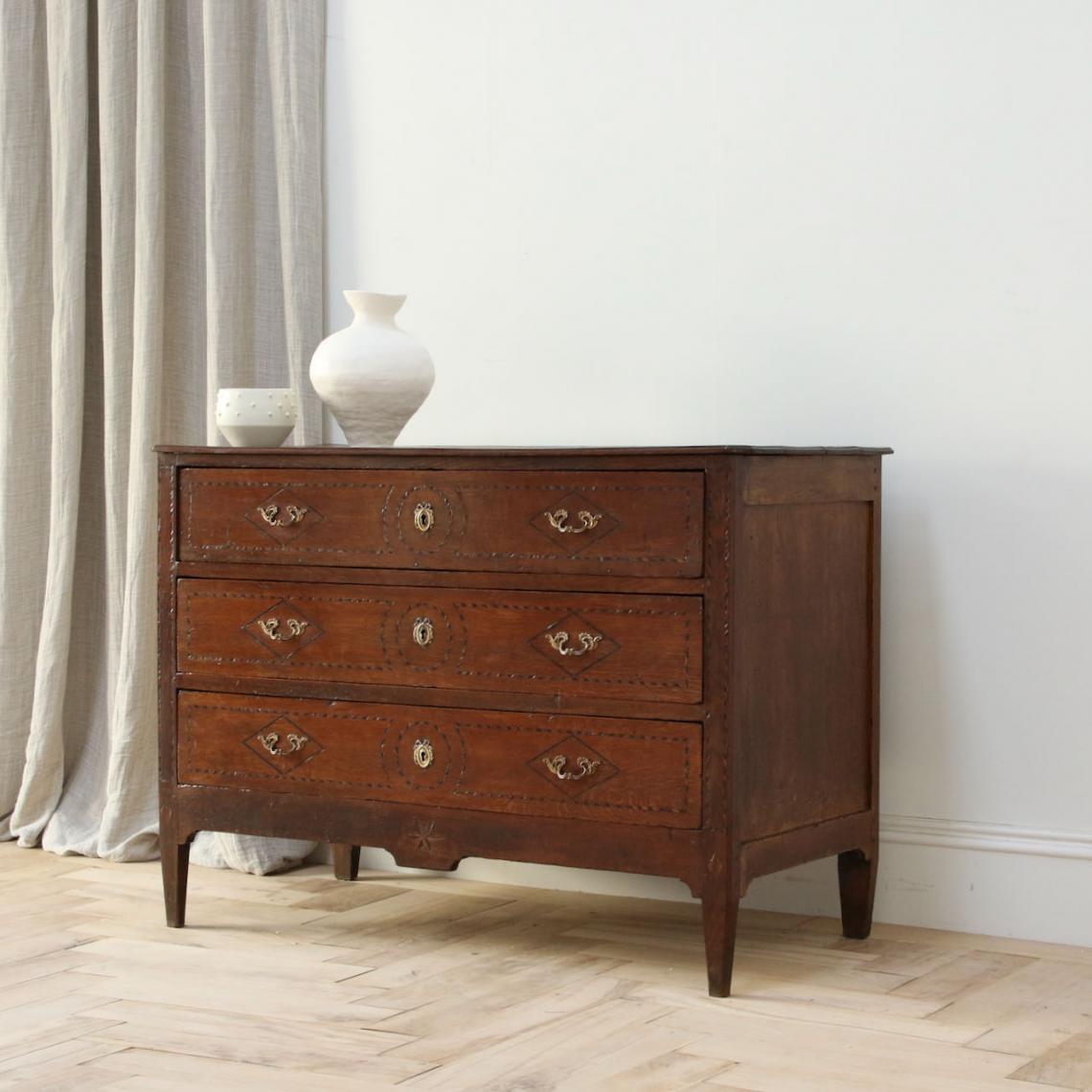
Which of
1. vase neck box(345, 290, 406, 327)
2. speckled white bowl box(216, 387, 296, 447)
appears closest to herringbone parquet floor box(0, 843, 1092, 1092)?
speckled white bowl box(216, 387, 296, 447)

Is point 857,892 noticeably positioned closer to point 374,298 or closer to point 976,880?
point 976,880

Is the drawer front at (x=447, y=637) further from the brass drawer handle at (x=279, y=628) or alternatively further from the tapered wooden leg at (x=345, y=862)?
the tapered wooden leg at (x=345, y=862)

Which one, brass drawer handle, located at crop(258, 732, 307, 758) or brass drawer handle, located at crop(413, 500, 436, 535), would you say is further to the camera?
brass drawer handle, located at crop(258, 732, 307, 758)

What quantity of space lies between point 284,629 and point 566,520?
1.71ft

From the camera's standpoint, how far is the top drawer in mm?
2268

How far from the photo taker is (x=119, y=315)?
320cm

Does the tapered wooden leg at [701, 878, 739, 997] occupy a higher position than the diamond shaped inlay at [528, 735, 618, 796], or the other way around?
the diamond shaped inlay at [528, 735, 618, 796]

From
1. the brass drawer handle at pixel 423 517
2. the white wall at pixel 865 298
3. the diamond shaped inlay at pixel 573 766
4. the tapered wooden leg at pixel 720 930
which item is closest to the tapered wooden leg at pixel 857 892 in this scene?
the white wall at pixel 865 298

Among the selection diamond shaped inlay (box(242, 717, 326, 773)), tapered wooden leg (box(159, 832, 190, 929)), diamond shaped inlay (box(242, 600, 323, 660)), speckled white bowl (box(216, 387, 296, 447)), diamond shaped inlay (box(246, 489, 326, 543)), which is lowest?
tapered wooden leg (box(159, 832, 190, 929))

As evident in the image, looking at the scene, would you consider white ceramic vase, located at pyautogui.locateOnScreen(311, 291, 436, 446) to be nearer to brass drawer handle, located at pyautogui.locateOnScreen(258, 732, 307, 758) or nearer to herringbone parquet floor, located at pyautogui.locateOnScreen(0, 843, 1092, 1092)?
brass drawer handle, located at pyautogui.locateOnScreen(258, 732, 307, 758)

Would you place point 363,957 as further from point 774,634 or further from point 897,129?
point 897,129

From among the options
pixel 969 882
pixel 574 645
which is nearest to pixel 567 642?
pixel 574 645

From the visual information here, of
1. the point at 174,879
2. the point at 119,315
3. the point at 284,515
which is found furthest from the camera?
the point at 119,315

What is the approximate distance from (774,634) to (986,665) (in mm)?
456
